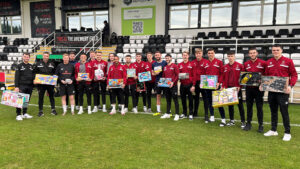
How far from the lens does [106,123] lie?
541cm

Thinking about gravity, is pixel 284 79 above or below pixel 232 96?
above

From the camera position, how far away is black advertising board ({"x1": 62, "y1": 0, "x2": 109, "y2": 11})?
16391 millimetres

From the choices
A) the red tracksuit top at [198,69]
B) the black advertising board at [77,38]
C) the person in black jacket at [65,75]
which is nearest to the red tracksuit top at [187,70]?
the red tracksuit top at [198,69]

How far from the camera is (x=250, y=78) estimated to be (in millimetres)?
Result: 4555

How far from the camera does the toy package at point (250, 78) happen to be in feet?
14.7

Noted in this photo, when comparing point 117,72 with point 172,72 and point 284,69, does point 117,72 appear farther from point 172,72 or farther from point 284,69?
point 284,69

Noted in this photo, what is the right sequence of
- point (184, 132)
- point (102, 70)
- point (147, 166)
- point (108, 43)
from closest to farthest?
1. point (147, 166)
2. point (184, 132)
3. point (102, 70)
4. point (108, 43)

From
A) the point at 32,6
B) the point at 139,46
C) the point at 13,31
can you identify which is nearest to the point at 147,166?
the point at 139,46

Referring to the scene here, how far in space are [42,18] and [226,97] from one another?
18.2 meters

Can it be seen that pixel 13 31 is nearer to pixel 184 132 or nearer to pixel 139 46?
pixel 139 46

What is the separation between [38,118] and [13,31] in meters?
17.1

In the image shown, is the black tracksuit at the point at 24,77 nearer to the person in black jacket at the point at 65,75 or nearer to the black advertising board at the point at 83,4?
the person in black jacket at the point at 65,75

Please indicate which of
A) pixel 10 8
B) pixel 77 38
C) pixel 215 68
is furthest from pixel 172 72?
pixel 10 8

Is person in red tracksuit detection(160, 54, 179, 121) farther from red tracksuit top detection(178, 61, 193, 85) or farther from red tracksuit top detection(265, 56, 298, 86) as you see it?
red tracksuit top detection(265, 56, 298, 86)
